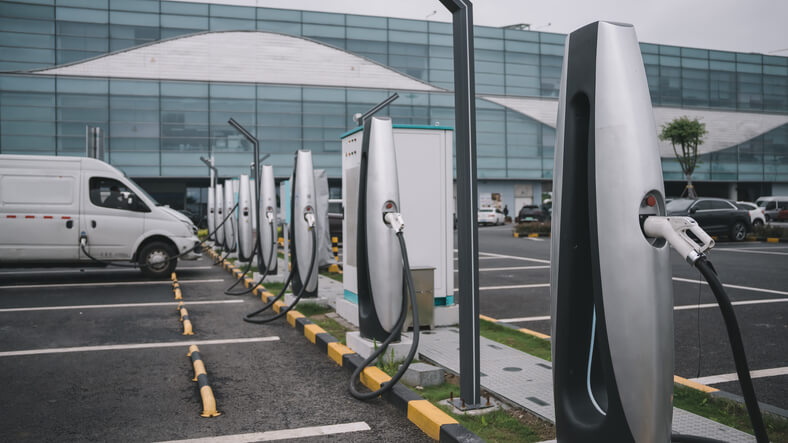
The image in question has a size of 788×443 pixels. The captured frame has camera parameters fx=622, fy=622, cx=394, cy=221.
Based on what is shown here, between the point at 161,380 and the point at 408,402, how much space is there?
236cm

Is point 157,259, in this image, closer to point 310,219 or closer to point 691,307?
point 310,219

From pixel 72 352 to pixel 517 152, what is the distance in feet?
145

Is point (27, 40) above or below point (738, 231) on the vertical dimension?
above

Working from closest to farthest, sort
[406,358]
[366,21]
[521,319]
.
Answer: [406,358]
[521,319]
[366,21]

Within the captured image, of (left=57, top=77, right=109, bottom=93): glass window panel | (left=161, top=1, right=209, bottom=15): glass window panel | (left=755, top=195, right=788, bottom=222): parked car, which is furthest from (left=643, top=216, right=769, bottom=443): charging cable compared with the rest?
(left=161, top=1, right=209, bottom=15): glass window panel

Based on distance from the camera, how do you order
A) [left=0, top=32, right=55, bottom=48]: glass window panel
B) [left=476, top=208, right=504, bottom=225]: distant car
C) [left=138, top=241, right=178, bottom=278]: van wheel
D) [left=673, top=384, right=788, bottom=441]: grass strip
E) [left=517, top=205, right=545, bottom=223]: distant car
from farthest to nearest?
[left=476, top=208, right=504, bottom=225]: distant car < [left=517, top=205, right=545, bottom=223]: distant car < [left=0, top=32, right=55, bottom=48]: glass window panel < [left=138, top=241, right=178, bottom=278]: van wheel < [left=673, top=384, right=788, bottom=441]: grass strip

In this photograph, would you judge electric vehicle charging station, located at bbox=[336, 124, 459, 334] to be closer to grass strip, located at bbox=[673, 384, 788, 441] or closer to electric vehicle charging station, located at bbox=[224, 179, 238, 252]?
grass strip, located at bbox=[673, 384, 788, 441]

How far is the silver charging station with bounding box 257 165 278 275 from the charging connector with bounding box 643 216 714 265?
946 cm

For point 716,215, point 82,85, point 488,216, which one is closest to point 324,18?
point 82,85

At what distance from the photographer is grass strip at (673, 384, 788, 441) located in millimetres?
3706

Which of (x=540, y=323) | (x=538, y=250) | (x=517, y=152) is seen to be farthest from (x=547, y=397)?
(x=517, y=152)

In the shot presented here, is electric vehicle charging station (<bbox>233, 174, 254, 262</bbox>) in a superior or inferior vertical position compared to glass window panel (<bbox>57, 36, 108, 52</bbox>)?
inferior

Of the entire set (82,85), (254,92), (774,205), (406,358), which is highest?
(254,92)

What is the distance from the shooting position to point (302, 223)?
8625 millimetres
